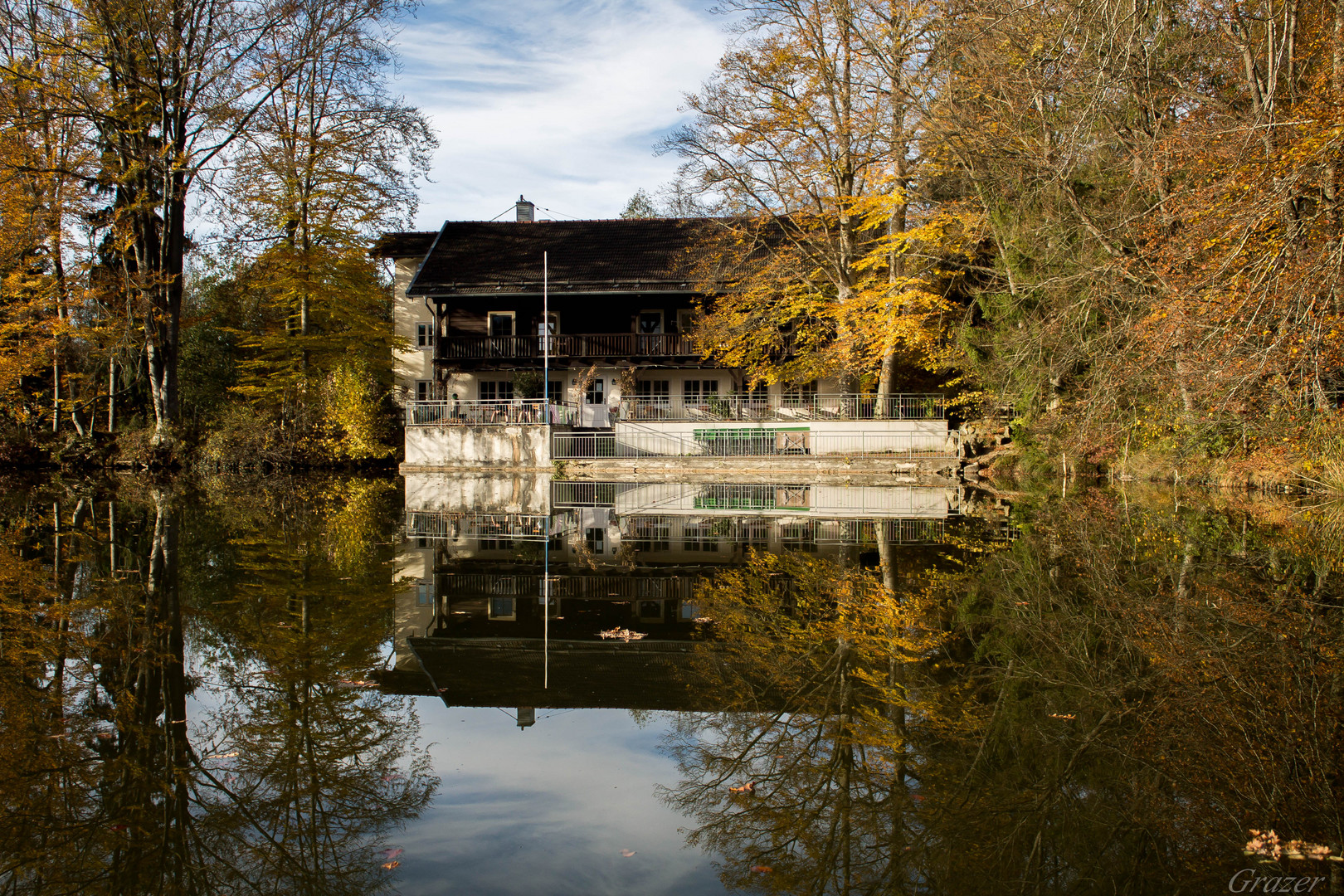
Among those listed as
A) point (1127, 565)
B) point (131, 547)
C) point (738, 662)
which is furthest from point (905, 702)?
point (131, 547)

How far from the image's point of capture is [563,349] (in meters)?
33.0

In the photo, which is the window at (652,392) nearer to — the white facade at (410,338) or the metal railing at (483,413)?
the metal railing at (483,413)

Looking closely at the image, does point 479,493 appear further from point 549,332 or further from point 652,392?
point 652,392

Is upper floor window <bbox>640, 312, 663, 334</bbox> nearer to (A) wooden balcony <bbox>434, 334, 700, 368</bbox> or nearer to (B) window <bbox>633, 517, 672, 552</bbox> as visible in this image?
(A) wooden balcony <bbox>434, 334, 700, 368</bbox>

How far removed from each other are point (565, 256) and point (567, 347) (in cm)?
402

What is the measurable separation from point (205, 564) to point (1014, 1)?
44.0ft

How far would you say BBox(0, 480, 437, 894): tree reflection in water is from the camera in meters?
2.98

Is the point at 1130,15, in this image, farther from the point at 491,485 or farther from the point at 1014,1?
the point at 491,485

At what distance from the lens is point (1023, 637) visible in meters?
5.73

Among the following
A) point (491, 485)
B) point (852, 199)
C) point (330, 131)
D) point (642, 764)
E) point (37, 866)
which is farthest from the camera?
point (330, 131)

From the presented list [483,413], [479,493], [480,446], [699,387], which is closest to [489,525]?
[479,493]

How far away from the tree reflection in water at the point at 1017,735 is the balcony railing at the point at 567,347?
2531 centimetres

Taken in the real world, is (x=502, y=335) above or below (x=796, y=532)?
above

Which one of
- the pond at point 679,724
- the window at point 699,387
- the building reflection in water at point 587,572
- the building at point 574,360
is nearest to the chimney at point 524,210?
the building at point 574,360
